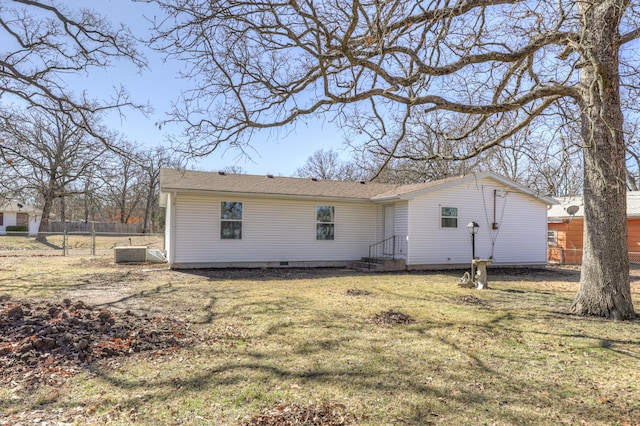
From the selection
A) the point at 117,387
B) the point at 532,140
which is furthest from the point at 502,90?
the point at 117,387

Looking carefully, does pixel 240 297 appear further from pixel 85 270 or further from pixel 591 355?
pixel 85 270

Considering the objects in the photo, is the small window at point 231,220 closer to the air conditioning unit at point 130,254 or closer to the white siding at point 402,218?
the air conditioning unit at point 130,254

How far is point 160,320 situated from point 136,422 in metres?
3.12

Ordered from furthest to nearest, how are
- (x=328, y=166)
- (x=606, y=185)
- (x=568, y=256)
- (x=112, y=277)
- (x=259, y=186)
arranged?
(x=328, y=166)
(x=568, y=256)
(x=259, y=186)
(x=112, y=277)
(x=606, y=185)

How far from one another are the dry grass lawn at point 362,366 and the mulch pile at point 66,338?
8.5 inches

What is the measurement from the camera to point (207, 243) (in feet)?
42.2

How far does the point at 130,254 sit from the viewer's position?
49.3ft

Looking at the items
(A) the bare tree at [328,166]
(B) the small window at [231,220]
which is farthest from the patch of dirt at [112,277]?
(A) the bare tree at [328,166]

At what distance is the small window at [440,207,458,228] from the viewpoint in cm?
1440

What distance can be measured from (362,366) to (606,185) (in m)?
5.03

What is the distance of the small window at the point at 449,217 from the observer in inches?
567

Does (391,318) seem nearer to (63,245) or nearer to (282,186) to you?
(282,186)

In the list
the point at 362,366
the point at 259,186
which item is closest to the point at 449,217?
the point at 259,186

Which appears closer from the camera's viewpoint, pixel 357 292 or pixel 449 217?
pixel 357 292
